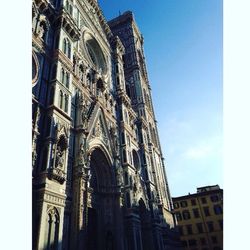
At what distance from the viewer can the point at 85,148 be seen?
47.8 ft

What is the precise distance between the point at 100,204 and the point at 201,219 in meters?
36.3

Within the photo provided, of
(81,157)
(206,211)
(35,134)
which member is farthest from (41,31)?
(206,211)

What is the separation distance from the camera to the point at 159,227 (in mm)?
21703

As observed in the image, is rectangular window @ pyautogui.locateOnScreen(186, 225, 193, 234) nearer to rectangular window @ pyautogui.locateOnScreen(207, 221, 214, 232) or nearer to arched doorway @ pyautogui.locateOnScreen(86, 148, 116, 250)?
rectangular window @ pyautogui.locateOnScreen(207, 221, 214, 232)

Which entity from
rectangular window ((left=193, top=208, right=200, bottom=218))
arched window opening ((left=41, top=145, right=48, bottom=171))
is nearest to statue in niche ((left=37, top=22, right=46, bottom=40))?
arched window opening ((left=41, top=145, right=48, bottom=171))

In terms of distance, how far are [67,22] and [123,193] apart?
42.1ft

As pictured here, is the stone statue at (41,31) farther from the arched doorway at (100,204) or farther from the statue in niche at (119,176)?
the statue in niche at (119,176)

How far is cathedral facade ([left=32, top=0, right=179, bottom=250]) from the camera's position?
11.1m

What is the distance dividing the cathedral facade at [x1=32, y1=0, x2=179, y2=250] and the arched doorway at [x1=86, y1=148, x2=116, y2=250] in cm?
6

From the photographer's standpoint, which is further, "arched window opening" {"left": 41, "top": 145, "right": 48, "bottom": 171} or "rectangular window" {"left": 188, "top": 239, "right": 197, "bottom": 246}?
"rectangular window" {"left": 188, "top": 239, "right": 197, "bottom": 246}

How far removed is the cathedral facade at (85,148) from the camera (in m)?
11.1

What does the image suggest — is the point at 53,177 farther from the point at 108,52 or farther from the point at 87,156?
the point at 108,52

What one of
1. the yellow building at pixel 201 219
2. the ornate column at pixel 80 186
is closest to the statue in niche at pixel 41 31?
the ornate column at pixel 80 186

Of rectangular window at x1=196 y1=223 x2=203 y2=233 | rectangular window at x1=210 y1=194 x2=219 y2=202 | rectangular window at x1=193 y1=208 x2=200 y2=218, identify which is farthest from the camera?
rectangular window at x1=210 y1=194 x2=219 y2=202
